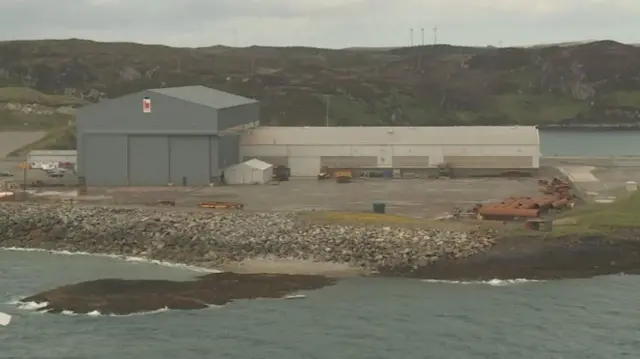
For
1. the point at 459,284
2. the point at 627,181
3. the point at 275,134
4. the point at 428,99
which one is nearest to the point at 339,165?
the point at 275,134

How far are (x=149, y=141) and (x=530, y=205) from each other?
2428 cm

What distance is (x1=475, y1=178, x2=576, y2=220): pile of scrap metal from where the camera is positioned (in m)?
44.0

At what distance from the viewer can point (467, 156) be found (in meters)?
61.8

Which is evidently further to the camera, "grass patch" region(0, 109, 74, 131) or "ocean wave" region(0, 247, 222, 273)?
"grass patch" region(0, 109, 74, 131)

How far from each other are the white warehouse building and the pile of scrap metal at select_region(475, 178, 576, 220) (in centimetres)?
867

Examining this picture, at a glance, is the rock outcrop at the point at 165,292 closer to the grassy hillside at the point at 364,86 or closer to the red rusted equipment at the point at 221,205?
the red rusted equipment at the point at 221,205

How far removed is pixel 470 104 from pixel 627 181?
4944 inches

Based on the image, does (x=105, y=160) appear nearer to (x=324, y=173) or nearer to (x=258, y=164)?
(x=258, y=164)

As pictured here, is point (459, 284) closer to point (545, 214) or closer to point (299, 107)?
point (545, 214)

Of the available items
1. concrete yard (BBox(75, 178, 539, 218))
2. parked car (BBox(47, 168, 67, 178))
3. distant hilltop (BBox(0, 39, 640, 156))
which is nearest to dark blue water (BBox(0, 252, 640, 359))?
concrete yard (BBox(75, 178, 539, 218))

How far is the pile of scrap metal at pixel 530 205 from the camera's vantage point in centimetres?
4403

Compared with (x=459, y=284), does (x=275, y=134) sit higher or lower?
higher

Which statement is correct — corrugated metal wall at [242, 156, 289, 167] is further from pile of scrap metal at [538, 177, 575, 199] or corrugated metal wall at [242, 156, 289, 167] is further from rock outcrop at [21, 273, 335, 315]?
rock outcrop at [21, 273, 335, 315]

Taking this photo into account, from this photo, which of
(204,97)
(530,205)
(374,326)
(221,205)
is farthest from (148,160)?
(374,326)
